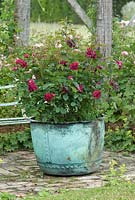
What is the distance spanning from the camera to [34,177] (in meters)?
6.59

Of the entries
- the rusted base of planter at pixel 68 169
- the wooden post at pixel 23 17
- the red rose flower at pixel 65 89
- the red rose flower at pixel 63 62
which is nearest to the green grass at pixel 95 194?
the rusted base of planter at pixel 68 169

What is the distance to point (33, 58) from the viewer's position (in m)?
6.75

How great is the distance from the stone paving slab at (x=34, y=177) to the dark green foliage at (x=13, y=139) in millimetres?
250

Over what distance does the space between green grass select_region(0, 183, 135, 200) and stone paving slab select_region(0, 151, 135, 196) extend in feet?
0.92

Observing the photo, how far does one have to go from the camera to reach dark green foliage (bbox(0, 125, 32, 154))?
7861 millimetres

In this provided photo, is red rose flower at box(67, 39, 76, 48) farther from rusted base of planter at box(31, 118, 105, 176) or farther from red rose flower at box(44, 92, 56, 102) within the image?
rusted base of planter at box(31, 118, 105, 176)

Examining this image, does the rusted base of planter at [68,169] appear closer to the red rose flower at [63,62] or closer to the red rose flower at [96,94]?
the red rose flower at [96,94]

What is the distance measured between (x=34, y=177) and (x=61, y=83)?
1.05 m

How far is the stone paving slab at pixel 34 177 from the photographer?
614 cm

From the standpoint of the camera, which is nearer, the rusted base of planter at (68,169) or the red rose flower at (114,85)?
the rusted base of planter at (68,169)

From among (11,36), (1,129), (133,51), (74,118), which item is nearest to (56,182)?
(74,118)

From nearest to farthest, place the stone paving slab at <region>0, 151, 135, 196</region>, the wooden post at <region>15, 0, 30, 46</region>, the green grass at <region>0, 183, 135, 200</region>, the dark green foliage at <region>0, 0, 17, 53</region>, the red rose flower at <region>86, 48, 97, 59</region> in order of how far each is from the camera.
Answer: the green grass at <region>0, 183, 135, 200</region>, the stone paving slab at <region>0, 151, 135, 196</region>, the red rose flower at <region>86, 48, 97, 59</region>, the dark green foliage at <region>0, 0, 17, 53</region>, the wooden post at <region>15, 0, 30, 46</region>

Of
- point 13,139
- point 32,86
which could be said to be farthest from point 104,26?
point 32,86

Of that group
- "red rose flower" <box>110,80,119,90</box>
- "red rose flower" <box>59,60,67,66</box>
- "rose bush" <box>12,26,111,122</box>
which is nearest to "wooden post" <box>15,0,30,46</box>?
"red rose flower" <box>110,80,119,90</box>
